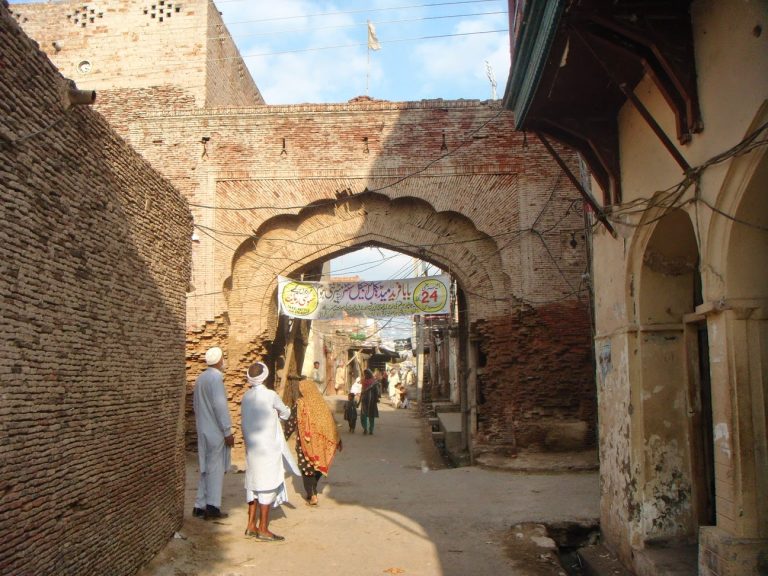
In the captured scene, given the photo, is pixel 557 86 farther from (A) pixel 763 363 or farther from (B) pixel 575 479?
(B) pixel 575 479

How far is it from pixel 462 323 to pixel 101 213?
11400 mm

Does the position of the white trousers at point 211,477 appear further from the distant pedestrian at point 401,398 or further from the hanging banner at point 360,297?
the distant pedestrian at point 401,398

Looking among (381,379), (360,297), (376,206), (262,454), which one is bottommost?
(262,454)

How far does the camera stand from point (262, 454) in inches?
263

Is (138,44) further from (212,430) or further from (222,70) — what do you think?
(212,430)

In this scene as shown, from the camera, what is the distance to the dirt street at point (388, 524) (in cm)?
575

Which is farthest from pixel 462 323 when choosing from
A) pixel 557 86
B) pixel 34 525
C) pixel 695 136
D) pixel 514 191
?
pixel 34 525

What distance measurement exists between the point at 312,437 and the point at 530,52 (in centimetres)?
480

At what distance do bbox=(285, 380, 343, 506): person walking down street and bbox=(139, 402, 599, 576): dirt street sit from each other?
0.39m

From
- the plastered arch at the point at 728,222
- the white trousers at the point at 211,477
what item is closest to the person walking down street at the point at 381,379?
the white trousers at the point at 211,477

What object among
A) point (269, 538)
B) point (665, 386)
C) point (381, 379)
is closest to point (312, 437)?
point (269, 538)

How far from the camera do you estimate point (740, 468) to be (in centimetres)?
396

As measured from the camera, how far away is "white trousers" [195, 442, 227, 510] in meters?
6.80

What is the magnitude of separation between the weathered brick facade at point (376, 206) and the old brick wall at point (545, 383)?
3 cm
